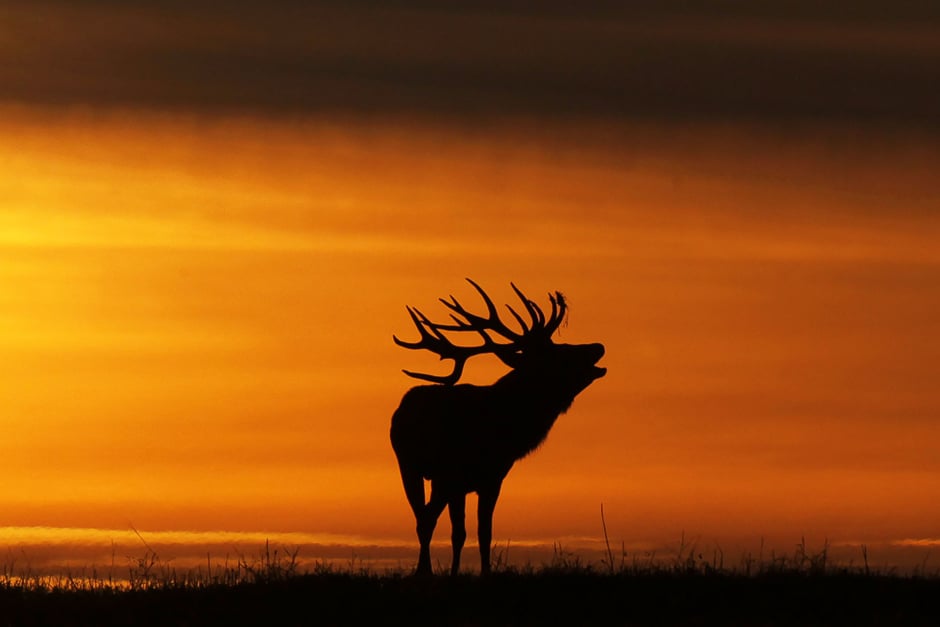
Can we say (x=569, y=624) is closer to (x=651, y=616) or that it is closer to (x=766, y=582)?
(x=651, y=616)

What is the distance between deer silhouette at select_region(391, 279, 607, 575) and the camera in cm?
2042

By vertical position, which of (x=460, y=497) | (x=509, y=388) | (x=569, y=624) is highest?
(x=509, y=388)

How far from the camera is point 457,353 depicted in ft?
70.1

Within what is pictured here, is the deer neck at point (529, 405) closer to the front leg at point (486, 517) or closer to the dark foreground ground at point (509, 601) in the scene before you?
the front leg at point (486, 517)

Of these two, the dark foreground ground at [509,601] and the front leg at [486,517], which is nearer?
the dark foreground ground at [509,601]

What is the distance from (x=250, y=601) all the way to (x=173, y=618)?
72 centimetres

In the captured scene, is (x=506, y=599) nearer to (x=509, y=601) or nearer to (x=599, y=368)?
(x=509, y=601)

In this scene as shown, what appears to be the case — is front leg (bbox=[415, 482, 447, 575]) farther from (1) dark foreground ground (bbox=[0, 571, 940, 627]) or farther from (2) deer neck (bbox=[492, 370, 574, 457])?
(1) dark foreground ground (bbox=[0, 571, 940, 627])

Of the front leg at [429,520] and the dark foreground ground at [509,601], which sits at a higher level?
the front leg at [429,520]

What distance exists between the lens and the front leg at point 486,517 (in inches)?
776

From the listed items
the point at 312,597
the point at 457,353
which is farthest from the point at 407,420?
the point at 312,597

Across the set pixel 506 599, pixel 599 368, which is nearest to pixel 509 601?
pixel 506 599

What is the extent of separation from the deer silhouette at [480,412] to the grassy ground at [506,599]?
239 cm

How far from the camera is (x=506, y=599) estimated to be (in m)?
17.1
